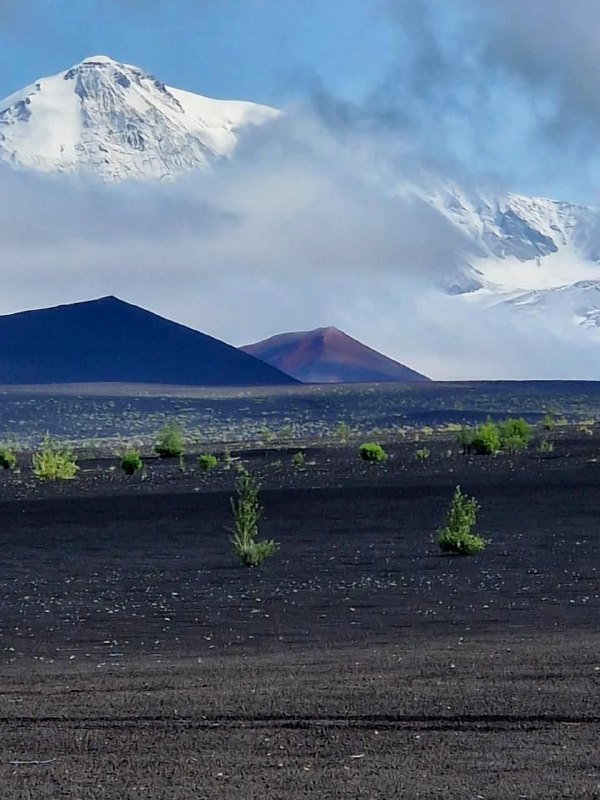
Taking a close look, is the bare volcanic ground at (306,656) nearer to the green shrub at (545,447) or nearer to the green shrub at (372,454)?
the green shrub at (545,447)

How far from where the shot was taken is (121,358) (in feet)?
615

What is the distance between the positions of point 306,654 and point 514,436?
40.0 metres

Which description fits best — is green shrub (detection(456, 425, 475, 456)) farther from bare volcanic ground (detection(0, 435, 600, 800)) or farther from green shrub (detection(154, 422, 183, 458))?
bare volcanic ground (detection(0, 435, 600, 800))

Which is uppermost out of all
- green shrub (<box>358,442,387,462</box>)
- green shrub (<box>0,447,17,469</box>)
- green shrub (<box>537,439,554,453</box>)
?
green shrub (<box>537,439,554,453</box>)

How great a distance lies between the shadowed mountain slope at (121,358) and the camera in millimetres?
179775

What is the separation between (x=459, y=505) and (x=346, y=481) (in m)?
16.5

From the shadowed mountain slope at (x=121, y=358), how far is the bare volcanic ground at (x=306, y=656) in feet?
487

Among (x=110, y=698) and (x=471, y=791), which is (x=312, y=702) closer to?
(x=110, y=698)

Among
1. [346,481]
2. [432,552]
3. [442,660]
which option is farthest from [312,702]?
[346,481]

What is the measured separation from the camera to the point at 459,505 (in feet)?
77.0

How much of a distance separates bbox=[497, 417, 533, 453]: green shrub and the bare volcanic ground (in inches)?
695

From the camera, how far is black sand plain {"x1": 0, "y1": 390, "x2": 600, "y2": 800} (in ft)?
27.3

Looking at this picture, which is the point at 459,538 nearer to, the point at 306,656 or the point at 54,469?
the point at 306,656

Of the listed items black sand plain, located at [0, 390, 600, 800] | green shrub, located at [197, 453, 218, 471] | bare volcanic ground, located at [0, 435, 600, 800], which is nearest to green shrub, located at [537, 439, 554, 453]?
green shrub, located at [197, 453, 218, 471]
